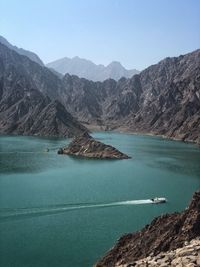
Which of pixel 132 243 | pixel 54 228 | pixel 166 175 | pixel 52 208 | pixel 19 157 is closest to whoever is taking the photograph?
pixel 132 243

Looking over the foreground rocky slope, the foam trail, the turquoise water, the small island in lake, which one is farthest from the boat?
the small island in lake

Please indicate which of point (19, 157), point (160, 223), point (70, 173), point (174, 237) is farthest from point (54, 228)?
point (19, 157)

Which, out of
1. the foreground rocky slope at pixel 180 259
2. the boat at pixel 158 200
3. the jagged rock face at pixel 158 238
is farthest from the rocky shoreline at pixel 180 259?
the boat at pixel 158 200

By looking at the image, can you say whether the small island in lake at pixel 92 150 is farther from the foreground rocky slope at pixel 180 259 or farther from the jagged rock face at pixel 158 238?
the foreground rocky slope at pixel 180 259

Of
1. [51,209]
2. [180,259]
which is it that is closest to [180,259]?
[180,259]

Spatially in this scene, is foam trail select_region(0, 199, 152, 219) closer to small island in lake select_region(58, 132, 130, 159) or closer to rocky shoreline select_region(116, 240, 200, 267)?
rocky shoreline select_region(116, 240, 200, 267)

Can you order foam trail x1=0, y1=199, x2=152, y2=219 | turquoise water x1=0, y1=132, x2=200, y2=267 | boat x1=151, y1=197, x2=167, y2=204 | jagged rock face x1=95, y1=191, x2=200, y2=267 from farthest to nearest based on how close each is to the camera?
boat x1=151, y1=197, x2=167, y2=204
foam trail x1=0, y1=199, x2=152, y2=219
turquoise water x1=0, y1=132, x2=200, y2=267
jagged rock face x1=95, y1=191, x2=200, y2=267

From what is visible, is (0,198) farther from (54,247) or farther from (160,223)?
(160,223)
